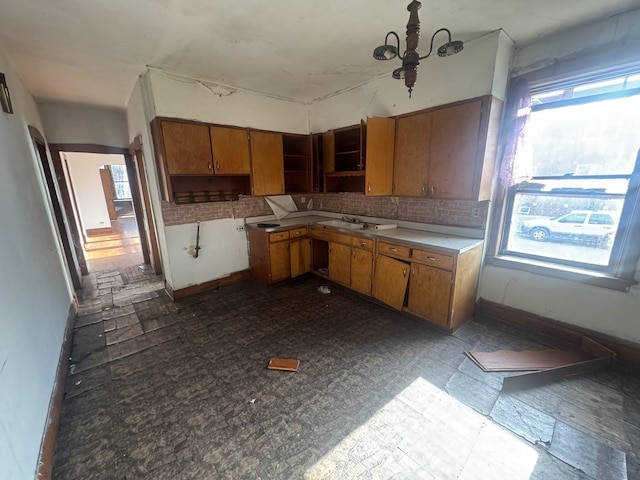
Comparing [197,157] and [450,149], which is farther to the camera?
[197,157]

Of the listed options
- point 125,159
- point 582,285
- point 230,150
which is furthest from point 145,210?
point 582,285

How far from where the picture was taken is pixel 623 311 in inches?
88.8

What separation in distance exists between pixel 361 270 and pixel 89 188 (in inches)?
343

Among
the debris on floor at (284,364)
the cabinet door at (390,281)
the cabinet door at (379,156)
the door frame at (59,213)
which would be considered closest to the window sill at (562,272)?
the cabinet door at (390,281)

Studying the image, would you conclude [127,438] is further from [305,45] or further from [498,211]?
[498,211]

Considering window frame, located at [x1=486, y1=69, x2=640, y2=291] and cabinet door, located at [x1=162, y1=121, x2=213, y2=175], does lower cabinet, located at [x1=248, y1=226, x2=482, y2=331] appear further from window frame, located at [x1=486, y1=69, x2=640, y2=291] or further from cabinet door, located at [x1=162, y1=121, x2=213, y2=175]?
cabinet door, located at [x1=162, y1=121, x2=213, y2=175]

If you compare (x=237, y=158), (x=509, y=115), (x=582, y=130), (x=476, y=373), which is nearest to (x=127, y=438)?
(x=476, y=373)

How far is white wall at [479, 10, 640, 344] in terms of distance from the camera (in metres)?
2.10

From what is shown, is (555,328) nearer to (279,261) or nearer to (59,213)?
(279,261)

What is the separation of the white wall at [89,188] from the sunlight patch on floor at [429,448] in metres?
9.35

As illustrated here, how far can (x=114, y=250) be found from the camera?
20.2 ft

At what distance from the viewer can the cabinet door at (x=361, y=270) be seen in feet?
11.0

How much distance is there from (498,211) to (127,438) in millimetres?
3778

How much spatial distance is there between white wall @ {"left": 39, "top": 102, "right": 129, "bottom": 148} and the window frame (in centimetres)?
601
